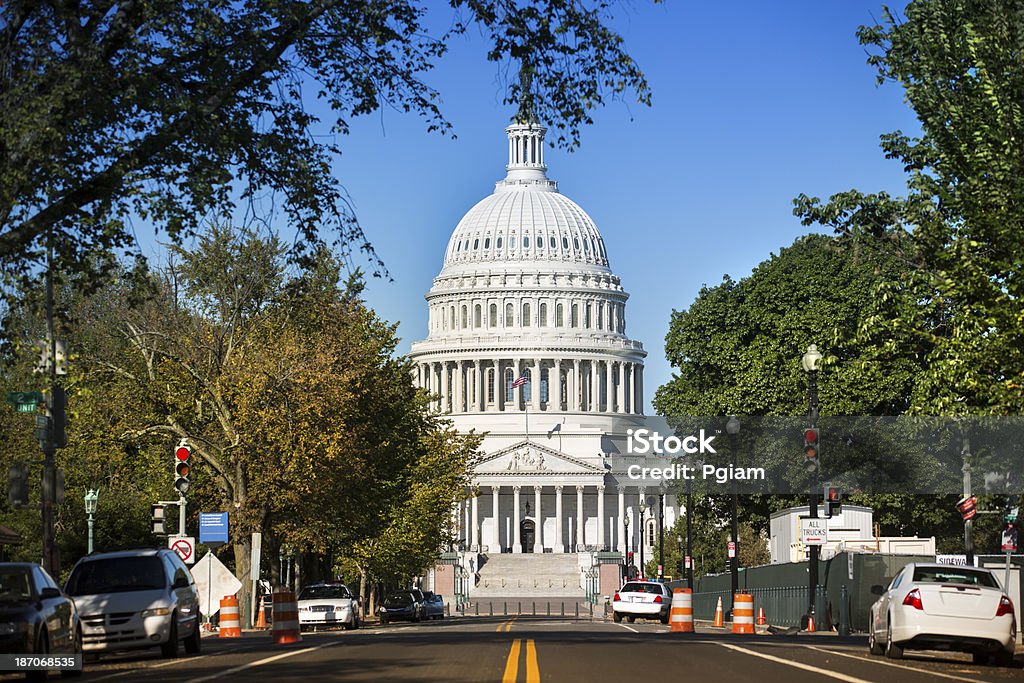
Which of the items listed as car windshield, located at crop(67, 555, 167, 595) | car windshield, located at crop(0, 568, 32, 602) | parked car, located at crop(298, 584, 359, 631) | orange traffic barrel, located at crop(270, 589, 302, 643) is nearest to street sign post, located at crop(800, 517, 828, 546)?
parked car, located at crop(298, 584, 359, 631)

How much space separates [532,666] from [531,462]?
175364mm

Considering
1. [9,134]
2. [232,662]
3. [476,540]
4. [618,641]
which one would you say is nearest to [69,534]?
[618,641]

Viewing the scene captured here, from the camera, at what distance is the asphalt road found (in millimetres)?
19359

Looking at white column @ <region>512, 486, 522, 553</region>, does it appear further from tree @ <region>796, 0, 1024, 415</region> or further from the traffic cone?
tree @ <region>796, 0, 1024, 415</region>

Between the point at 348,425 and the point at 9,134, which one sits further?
the point at 348,425

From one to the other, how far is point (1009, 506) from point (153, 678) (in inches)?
1715

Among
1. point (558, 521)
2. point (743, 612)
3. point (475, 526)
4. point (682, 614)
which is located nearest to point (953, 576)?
point (743, 612)

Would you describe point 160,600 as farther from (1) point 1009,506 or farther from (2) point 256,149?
(1) point 1009,506

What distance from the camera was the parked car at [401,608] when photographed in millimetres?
70125

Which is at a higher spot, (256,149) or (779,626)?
(256,149)

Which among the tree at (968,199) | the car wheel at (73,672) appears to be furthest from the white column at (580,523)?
the car wheel at (73,672)

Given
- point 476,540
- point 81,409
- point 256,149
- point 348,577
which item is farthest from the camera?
point 476,540

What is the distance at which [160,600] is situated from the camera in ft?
85.3

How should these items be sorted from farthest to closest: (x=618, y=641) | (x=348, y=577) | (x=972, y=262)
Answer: (x=348, y=577) → (x=618, y=641) → (x=972, y=262)
